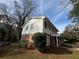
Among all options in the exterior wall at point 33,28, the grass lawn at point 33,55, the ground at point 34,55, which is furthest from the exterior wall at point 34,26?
the grass lawn at point 33,55

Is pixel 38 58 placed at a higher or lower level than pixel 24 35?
lower

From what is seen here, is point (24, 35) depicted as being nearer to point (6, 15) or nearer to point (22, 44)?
point (22, 44)

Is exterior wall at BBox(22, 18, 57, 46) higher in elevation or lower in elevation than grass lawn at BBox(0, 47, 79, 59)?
higher

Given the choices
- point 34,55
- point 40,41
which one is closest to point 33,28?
point 40,41

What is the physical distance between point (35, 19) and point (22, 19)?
9.63 metres

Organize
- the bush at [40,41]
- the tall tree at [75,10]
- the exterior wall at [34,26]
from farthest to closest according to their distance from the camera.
→ the exterior wall at [34,26] → the bush at [40,41] → the tall tree at [75,10]

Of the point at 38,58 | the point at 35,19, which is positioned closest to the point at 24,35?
the point at 35,19

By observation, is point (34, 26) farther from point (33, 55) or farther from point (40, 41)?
point (33, 55)

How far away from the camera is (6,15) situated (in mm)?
45688

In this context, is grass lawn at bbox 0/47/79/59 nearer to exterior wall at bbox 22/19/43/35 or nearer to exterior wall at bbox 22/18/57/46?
exterior wall at bbox 22/18/57/46

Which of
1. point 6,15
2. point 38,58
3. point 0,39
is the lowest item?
point 38,58

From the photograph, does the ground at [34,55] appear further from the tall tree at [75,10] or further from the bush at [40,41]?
the tall tree at [75,10]

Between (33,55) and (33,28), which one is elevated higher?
(33,28)

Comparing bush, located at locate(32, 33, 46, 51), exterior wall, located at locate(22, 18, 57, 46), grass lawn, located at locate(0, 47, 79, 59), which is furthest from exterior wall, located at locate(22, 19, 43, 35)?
grass lawn, located at locate(0, 47, 79, 59)
